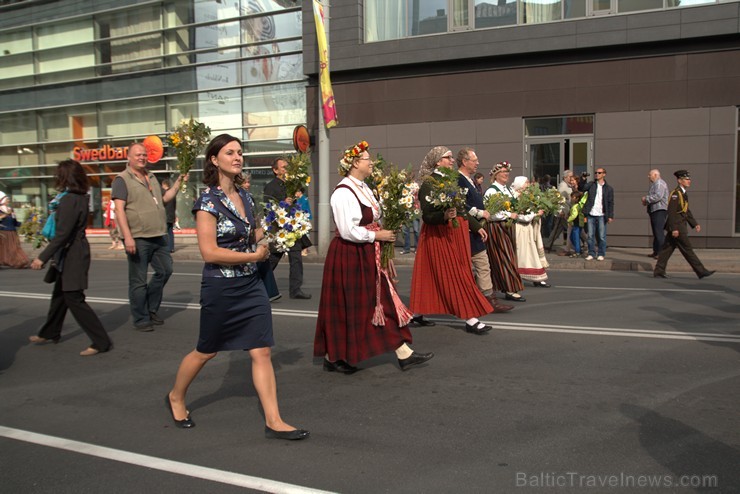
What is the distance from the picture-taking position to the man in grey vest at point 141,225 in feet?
23.9

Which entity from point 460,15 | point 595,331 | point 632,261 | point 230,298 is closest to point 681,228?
point 632,261

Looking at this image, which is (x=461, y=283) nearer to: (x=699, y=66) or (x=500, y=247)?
(x=500, y=247)

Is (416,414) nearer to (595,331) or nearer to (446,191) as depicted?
(446,191)

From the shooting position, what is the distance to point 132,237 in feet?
23.9

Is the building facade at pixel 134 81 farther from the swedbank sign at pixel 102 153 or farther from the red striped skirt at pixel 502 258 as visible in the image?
the red striped skirt at pixel 502 258

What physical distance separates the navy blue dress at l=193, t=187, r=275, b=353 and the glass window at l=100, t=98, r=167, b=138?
21570 mm

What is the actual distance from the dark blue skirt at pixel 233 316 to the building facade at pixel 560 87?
14.6 m

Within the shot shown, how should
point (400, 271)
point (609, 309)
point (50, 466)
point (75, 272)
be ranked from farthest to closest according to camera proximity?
point (400, 271), point (609, 309), point (75, 272), point (50, 466)

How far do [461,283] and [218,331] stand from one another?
3.27 metres

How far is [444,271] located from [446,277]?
0.22 feet

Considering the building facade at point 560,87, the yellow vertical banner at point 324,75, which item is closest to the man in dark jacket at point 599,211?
the building facade at point 560,87

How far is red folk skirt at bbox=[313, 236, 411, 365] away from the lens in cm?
567

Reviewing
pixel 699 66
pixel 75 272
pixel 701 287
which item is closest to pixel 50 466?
pixel 75 272

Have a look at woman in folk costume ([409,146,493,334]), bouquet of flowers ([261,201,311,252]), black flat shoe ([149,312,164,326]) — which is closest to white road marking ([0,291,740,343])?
woman in folk costume ([409,146,493,334])
